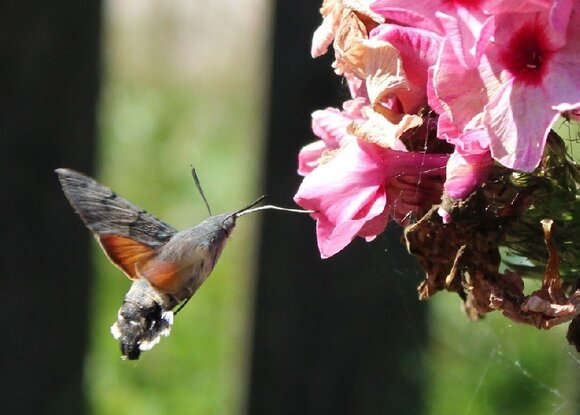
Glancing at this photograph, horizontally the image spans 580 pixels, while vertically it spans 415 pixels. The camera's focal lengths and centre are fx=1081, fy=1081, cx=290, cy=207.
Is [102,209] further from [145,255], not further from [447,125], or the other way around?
[447,125]

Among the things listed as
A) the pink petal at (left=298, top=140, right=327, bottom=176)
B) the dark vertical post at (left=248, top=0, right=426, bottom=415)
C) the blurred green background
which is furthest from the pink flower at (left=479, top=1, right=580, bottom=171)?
the dark vertical post at (left=248, top=0, right=426, bottom=415)

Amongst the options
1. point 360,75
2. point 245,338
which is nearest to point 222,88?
point 245,338

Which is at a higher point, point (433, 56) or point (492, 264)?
point (433, 56)

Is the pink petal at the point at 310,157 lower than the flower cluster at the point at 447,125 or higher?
lower

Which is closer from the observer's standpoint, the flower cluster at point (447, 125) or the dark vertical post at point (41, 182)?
the flower cluster at point (447, 125)

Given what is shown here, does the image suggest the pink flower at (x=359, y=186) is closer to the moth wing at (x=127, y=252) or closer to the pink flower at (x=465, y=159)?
the pink flower at (x=465, y=159)

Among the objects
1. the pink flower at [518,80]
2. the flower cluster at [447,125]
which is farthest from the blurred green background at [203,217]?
the pink flower at [518,80]

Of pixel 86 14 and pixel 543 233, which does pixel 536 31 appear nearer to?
pixel 543 233
